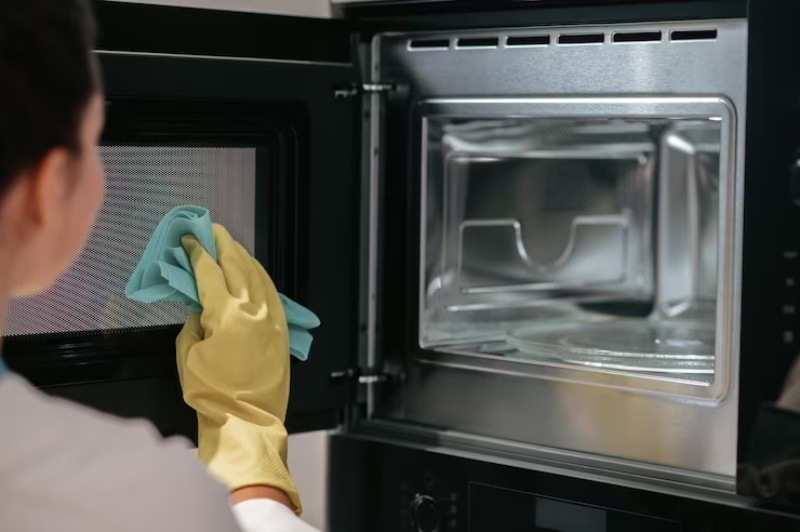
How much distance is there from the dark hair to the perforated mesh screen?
55 cm

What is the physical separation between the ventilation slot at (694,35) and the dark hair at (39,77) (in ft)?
2.31

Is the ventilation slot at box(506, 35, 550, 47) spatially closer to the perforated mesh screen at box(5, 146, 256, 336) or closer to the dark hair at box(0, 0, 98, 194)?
the perforated mesh screen at box(5, 146, 256, 336)

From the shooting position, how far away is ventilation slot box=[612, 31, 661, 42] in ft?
3.83

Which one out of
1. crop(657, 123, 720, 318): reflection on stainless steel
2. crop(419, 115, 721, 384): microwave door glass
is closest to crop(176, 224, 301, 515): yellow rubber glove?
crop(419, 115, 721, 384): microwave door glass

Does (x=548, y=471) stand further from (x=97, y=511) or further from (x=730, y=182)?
(x=97, y=511)

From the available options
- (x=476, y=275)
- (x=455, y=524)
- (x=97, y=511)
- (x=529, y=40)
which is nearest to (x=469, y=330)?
(x=476, y=275)

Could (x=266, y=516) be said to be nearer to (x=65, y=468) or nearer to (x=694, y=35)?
(x=65, y=468)

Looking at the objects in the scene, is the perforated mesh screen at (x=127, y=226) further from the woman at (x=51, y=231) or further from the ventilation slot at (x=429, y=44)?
the woman at (x=51, y=231)

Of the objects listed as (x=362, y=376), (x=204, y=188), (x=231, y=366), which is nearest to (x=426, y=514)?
(x=362, y=376)

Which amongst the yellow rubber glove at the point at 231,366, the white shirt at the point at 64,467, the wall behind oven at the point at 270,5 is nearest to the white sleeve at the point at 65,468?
the white shirt at the point at 64,467

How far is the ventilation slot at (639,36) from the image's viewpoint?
1168mm

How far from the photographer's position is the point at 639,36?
3.87ft

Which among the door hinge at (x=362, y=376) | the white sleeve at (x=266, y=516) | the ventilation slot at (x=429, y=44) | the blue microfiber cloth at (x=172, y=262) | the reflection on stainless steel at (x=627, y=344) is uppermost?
the ventilation slot at (x=429, y=44)

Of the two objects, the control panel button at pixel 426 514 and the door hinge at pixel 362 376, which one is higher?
the door hinge at pixel 362 376
